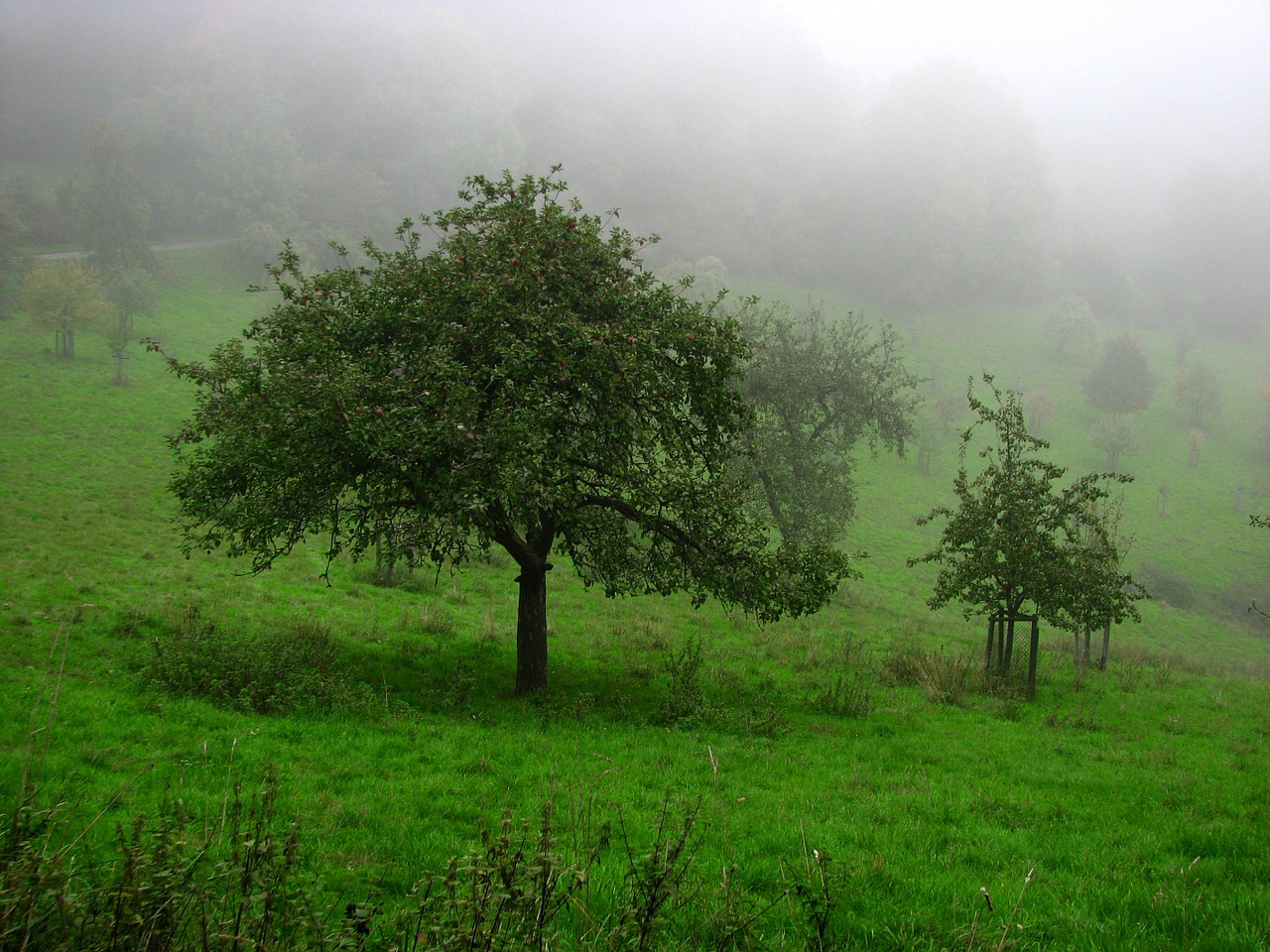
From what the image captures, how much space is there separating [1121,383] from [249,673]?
355 ft

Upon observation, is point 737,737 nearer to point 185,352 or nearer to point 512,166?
point 185,352

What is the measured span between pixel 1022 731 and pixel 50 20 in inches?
8886

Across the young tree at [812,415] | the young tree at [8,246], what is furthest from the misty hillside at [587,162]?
the young tree at [812,415]

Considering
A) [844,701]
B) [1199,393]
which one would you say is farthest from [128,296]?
[1199,393]

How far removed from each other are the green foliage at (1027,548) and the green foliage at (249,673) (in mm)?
14353

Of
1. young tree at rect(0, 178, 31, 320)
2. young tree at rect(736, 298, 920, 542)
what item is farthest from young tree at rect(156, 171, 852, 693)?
young tree at rect(0, 178, 31, 320)

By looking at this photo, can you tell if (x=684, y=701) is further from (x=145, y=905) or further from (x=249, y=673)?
(x=145, y=905)

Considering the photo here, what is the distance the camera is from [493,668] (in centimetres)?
1538

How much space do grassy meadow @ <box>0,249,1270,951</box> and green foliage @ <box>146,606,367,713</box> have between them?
0.18 ft

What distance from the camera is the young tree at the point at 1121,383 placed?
91562 mm

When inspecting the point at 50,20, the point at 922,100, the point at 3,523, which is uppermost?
the point at 922,100

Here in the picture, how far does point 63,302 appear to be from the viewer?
178 ft

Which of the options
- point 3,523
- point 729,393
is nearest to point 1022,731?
point 729,393

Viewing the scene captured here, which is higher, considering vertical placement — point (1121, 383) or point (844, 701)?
point (1121, 383)
